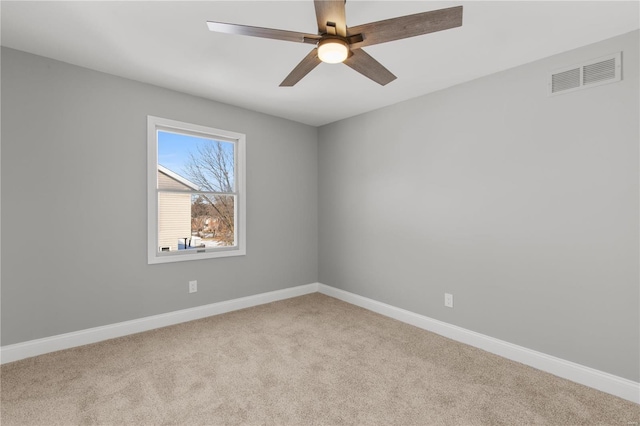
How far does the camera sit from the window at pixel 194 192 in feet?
10.4

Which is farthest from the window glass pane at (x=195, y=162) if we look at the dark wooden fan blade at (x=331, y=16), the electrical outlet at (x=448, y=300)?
the electrical outlet at (x=448, y=300)

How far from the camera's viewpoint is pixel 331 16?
1.53m

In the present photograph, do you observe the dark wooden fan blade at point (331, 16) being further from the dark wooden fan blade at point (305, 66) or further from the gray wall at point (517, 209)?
the gray wall at point (517, 209)

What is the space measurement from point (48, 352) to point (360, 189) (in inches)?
137

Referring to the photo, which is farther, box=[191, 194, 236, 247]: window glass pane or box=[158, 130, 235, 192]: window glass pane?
box=[191, 194, 236, 247]: window glass pane

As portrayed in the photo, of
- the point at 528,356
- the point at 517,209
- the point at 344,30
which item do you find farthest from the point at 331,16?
the point at 528,356

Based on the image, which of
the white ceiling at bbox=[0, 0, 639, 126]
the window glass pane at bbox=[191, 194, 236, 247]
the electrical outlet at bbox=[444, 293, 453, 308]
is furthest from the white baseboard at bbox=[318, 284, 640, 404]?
the white ceiling at bbox=[0, 0, 639, 126]

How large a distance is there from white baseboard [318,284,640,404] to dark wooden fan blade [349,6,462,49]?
99.4 inches

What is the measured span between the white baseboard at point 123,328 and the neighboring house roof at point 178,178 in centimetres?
138

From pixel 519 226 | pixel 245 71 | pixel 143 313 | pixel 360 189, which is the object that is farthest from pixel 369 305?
pixel 245 71

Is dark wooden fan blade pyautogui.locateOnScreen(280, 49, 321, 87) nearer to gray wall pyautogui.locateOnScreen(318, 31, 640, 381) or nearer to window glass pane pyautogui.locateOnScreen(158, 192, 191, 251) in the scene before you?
gray wall pyautogui.locateOnScreen(318, 31, 640, 381)

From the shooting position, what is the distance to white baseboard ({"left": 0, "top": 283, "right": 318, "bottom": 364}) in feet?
8.11

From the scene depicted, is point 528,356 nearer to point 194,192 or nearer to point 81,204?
point 194,192

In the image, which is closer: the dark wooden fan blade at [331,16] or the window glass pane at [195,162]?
the dark wooden fan blade at [331,16]
